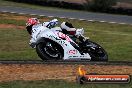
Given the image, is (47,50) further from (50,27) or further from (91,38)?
(91,38)

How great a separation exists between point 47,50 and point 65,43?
2.39 feet

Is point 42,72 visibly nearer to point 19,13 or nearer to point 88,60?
point 88,60

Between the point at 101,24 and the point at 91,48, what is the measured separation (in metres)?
18.0

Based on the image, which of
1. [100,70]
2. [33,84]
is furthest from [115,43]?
[33,84]

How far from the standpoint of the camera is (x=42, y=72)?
12992mm

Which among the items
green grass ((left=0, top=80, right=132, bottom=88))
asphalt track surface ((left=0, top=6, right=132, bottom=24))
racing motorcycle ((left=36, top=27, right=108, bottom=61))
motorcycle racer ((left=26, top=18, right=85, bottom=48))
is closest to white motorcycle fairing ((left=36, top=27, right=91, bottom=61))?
racing motorcycle ((left=36, top=27, right=108, bottom=61))

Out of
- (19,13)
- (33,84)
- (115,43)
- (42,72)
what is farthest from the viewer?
(19,13)

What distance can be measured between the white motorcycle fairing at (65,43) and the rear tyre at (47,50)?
0.19m

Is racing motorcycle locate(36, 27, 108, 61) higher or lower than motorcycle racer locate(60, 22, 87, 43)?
lower

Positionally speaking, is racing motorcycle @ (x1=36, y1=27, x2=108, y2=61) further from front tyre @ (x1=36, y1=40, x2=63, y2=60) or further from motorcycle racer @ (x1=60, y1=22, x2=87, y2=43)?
motorcycle racer @ (x1=60, y1=22, x2=87, y2=43)

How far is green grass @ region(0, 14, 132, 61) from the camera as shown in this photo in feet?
60.4

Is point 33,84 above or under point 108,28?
above

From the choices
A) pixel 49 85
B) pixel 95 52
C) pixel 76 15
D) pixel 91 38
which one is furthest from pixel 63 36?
pixel 76 15

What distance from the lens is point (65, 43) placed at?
49.8 ft
